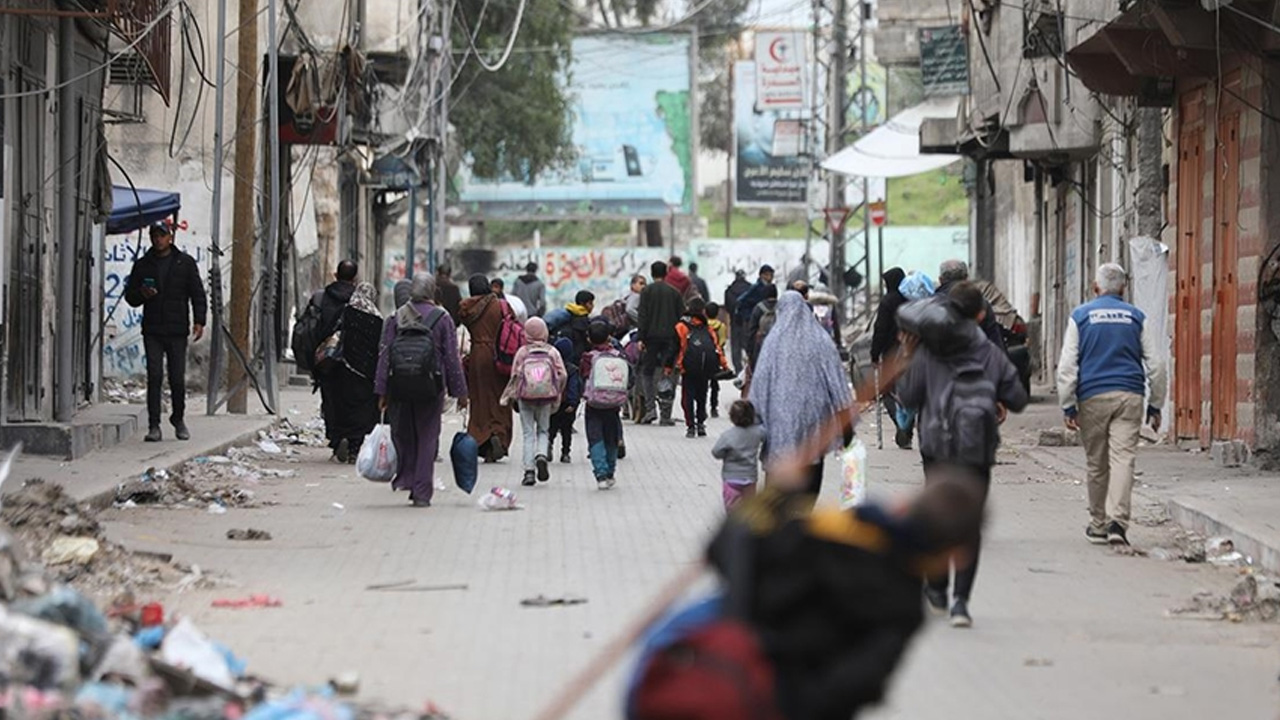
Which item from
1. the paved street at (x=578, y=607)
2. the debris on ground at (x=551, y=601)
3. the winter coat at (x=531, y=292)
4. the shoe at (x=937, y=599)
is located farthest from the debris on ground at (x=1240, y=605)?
the winter coat at (x=531, y=292)

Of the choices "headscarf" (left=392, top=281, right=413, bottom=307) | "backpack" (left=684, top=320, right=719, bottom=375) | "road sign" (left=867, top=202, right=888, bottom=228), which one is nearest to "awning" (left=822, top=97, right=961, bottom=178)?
"road sign" (left=867, top=202, right=888, bottom=228)

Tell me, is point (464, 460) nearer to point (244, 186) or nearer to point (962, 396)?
point (962, 396)

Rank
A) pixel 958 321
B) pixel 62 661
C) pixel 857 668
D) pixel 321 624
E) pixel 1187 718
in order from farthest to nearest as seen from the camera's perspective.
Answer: pixel 958 321
pixel 321 624
pixel 1187 718
pixel 62 661
pixel 857 668

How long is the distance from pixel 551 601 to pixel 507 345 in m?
8.30

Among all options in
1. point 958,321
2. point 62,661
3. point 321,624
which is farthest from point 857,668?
point 958,321

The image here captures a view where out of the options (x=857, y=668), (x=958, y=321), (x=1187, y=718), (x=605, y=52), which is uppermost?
(x=605, y=52)

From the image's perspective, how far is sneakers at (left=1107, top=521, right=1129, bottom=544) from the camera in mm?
13086

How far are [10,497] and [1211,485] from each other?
9238 mm

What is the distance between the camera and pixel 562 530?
1364 cm

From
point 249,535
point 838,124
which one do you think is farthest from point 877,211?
point 249,535

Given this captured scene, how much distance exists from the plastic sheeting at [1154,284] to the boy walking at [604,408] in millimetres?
6612

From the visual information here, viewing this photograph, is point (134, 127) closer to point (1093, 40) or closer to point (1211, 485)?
point (1093, 40)

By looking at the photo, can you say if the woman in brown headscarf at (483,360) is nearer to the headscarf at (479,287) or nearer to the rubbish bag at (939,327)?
the headscarf at (479,287)

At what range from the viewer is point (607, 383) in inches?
671
